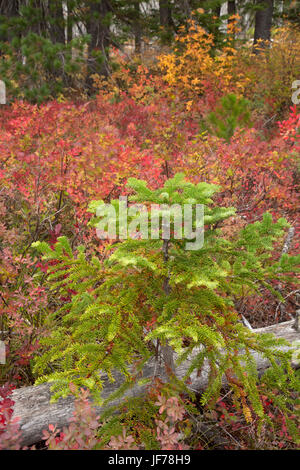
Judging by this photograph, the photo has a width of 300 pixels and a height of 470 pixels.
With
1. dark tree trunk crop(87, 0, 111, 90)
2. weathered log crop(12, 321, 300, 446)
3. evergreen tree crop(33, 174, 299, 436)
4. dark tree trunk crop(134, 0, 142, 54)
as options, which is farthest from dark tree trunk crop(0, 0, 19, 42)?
evergreen tree crop(33, 174, 299, 436)

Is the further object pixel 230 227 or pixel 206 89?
pixel 206 89

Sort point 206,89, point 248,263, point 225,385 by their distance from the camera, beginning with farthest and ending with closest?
1. point 206,89
2. point 225,385
3. point 248,263

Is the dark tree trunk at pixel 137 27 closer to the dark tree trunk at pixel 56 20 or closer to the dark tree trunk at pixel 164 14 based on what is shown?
the dark tree trunk at pixel 164 14

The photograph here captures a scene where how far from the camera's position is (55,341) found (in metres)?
2.16

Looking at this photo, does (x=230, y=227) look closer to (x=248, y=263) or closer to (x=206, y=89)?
(x=248, y=263)

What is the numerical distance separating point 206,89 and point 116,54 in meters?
3.19

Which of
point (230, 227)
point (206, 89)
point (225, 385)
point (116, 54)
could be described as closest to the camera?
point (225, 385)

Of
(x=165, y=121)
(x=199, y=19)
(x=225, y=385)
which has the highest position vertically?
(x=199, y=19)

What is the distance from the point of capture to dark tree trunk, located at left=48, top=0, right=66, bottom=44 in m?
8.88

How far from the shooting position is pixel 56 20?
9.14m

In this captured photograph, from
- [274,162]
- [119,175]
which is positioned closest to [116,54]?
[274,162]

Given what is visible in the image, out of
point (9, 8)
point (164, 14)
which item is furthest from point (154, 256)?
point (164, 14)

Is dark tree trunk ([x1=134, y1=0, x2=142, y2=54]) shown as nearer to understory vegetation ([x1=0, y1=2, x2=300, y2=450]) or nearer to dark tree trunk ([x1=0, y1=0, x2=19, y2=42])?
understory vegetation ([x1=0, y1=2, x2=300, y2=450])

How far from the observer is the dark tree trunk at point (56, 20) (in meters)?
8.88
